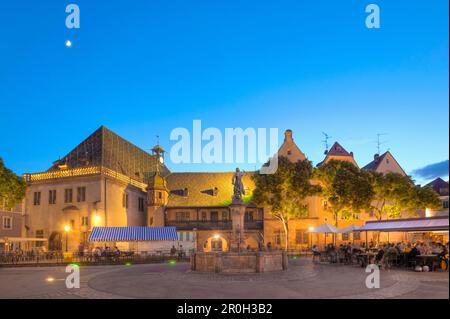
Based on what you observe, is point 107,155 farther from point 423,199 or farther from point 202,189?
point 423,199

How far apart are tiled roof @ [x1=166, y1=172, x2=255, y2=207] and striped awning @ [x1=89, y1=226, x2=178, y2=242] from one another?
44.2 feet

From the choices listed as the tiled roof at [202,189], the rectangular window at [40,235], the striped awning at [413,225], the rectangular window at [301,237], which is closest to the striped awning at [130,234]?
the rectangular window at [40,235]

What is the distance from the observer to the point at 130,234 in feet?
137

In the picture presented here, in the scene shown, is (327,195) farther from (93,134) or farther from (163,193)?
(93,134)

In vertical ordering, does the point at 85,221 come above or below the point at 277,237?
above

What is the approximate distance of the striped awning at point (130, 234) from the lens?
4069cm

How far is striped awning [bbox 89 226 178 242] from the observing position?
4069cm

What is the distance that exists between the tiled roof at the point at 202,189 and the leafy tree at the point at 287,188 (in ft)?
27.6

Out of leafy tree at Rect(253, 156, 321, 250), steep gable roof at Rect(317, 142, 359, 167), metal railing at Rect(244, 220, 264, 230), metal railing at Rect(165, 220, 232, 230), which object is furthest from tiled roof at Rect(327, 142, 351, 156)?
metal railing at Rect(165, 220, 232, 230)

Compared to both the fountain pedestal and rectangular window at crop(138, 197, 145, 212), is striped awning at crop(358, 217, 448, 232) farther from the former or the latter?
rectangular window at crop(138, 197, 145, 212)

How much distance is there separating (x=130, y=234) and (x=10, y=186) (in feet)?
37.6

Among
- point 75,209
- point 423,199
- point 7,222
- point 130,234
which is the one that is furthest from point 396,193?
point 7,222

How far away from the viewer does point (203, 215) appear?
2254 inches

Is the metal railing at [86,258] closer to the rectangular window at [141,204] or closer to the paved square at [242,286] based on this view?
the paved square at [242,286]
